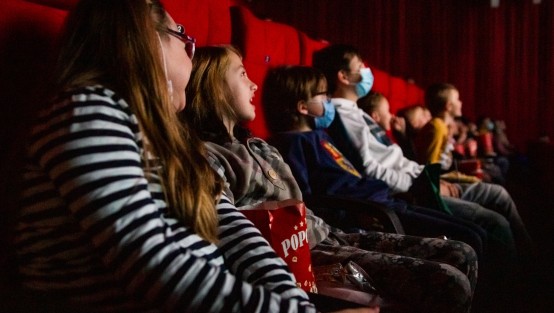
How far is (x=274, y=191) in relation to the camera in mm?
1363

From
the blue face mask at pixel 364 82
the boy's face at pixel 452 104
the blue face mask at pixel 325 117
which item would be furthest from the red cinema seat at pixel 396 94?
the blue face mask at pixel 325 117

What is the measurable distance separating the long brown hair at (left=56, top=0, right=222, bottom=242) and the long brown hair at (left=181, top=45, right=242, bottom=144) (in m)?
0.54

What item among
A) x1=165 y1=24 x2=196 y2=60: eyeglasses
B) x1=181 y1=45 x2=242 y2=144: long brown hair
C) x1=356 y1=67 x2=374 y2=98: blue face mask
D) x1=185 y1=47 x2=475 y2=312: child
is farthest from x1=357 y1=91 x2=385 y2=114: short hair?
x1=165 y1=24 x2=196 y2=60: eyeglasses

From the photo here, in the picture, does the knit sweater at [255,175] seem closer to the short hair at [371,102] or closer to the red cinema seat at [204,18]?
the red cinema seat at [204,18]

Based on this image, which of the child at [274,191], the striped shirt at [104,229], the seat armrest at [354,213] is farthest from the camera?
the seat armrest at [354,213]

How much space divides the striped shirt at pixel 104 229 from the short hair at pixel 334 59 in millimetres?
1659

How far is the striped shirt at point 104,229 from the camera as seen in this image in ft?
2.24

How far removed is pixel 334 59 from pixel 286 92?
547mm

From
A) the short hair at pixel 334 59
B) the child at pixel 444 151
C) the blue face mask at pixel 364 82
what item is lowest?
the child at pixel 444 151

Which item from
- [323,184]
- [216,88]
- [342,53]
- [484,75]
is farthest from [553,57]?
[216,88]

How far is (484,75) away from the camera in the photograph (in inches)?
287

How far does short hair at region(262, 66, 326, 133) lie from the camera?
1.89m

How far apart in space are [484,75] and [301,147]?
6.28m

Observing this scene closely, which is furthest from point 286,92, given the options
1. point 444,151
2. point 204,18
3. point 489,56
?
point 489,56
